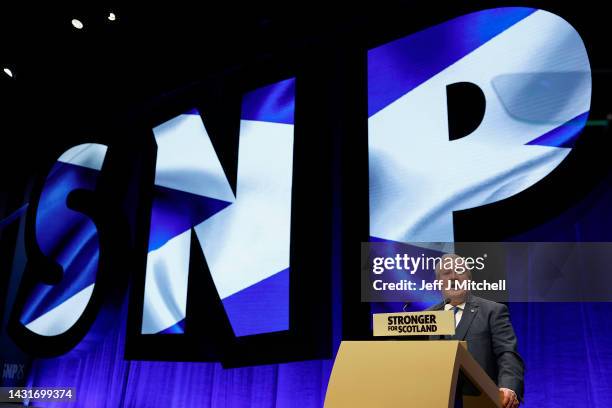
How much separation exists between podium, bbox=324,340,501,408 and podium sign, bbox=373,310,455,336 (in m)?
0.11

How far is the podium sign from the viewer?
4.58 feet

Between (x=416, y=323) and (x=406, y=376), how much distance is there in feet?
0.74

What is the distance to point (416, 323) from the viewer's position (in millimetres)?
1438

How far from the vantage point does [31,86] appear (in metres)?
6.32

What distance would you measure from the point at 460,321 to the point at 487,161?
188cm

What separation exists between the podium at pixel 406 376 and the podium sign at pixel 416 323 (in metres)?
0.11

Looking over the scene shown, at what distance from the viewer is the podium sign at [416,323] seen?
4.58 ft

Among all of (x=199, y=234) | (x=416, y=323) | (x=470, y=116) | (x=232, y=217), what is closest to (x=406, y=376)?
(x=416, y=323)

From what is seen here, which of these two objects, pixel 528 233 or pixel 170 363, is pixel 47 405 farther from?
pixel 528 233

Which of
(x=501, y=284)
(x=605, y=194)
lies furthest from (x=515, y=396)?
(x=605, y=194)

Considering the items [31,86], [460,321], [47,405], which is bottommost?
[47,405]

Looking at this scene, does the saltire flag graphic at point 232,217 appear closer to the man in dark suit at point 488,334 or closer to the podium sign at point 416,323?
the man in dark suit at point 488,334

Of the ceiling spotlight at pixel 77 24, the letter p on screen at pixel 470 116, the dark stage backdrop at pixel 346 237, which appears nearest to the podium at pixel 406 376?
the dark stage backdrop at pixel 346 237

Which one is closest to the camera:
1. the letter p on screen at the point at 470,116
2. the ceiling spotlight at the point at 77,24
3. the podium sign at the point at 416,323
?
the podium sign at the point at 416,323
